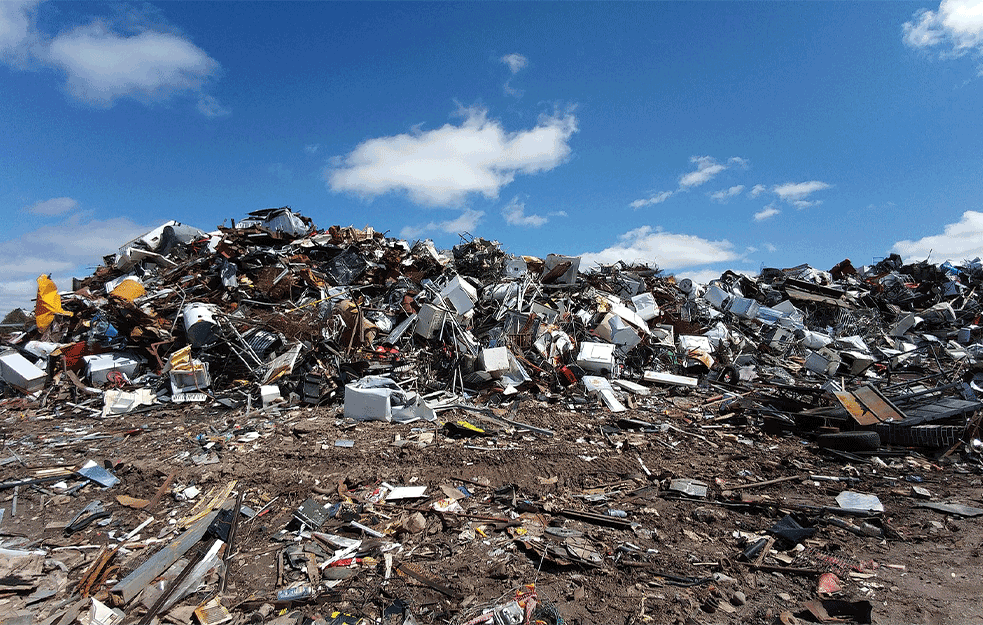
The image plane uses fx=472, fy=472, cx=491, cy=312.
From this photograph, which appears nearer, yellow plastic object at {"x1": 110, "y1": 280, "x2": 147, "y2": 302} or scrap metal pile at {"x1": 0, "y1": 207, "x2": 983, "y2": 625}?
scrap metal pile at {"x1": 0, "y1": 207, "x2": 983, "y2": 625}

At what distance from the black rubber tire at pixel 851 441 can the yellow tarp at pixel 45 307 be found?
15207mm

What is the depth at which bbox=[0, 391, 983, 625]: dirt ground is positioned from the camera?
338cm

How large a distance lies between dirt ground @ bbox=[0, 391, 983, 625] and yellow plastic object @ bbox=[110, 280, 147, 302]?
326 cm

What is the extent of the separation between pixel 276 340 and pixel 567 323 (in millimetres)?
6321

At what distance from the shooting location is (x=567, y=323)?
1120 centimetres

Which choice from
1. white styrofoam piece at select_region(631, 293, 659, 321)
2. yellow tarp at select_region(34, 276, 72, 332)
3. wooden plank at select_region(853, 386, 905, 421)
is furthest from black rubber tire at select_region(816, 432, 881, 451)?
yellow tarp at select_region(34, 276, 72, 332)

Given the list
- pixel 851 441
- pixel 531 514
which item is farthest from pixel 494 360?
pixel 851 441

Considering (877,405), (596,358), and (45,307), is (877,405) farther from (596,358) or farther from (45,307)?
(45,307)

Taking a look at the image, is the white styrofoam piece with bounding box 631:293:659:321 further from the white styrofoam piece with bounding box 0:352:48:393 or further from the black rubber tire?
the white styrofoam piece with bounding box 0:352:48:393

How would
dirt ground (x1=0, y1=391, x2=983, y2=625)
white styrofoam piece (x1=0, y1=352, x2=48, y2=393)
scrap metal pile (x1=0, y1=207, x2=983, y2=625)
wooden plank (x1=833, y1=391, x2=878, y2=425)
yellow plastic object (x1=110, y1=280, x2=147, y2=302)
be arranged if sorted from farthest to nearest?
yellow plastic object (x1=110, y1=280, x2=147, y2=302) < white styrofoam piece (x1=0, y1=352, x2=48, y2=393) < wooden plank (x1=833, y1=391, x2=878, y2=425) < scrap metal pile (x1=0, y1=207, x2=983, y2=625) < dirt ground (x1=0, y1=391, x2=983, y2=625)

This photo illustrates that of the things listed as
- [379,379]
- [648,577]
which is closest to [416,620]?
[648,577]

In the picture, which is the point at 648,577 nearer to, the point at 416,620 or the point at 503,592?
the point at 503,592

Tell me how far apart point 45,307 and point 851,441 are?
1608cm

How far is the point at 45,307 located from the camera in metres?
11.0
